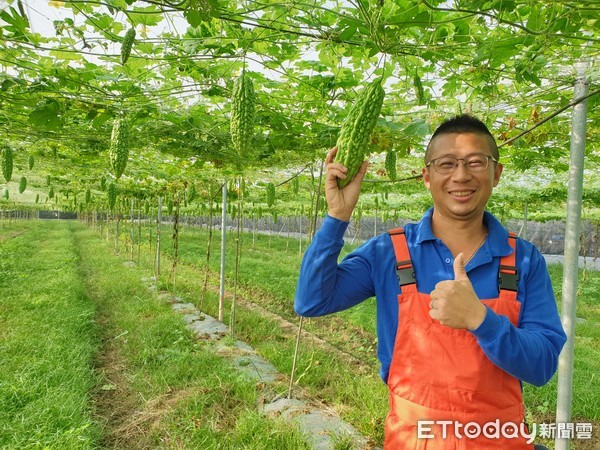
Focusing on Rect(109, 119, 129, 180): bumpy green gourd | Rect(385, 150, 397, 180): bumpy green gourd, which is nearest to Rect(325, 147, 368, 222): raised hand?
Rect(109, 119, 129, 180): bumpy green gourd

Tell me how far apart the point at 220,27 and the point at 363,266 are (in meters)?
1.77

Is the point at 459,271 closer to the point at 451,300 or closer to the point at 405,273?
the point at 451,300

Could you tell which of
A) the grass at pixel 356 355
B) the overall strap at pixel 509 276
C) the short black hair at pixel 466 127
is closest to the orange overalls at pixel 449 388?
the overall strap at pixel 509 276

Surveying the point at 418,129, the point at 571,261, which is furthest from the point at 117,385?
the point at 571,261

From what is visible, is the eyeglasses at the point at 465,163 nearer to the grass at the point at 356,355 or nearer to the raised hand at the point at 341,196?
the raised hand at the point at 341,196

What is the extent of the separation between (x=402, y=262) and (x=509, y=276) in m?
0.41

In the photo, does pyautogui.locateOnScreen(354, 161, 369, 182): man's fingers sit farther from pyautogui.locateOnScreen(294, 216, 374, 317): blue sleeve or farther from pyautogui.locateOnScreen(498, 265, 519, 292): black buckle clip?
pyautogui.locateOnScreen(498, 265, 519, 292): black buckle clip

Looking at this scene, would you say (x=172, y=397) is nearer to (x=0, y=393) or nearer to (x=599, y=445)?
(x=0, y=393)

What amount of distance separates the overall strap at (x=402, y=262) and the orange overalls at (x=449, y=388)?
9cm

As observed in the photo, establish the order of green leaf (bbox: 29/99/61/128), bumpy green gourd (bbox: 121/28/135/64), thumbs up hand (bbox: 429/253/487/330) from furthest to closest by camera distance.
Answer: green leaf (bbox: 29/99/61/128) → bumpy green gourd (bbox: 121/28/135/64) → thumbs up hand (bbox: 429/253/487/330)

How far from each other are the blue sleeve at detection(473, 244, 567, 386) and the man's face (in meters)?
0.28

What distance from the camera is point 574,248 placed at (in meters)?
2.72

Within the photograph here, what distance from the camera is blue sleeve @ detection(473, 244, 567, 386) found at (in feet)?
4.33

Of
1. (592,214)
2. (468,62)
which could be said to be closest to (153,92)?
(468,62)
